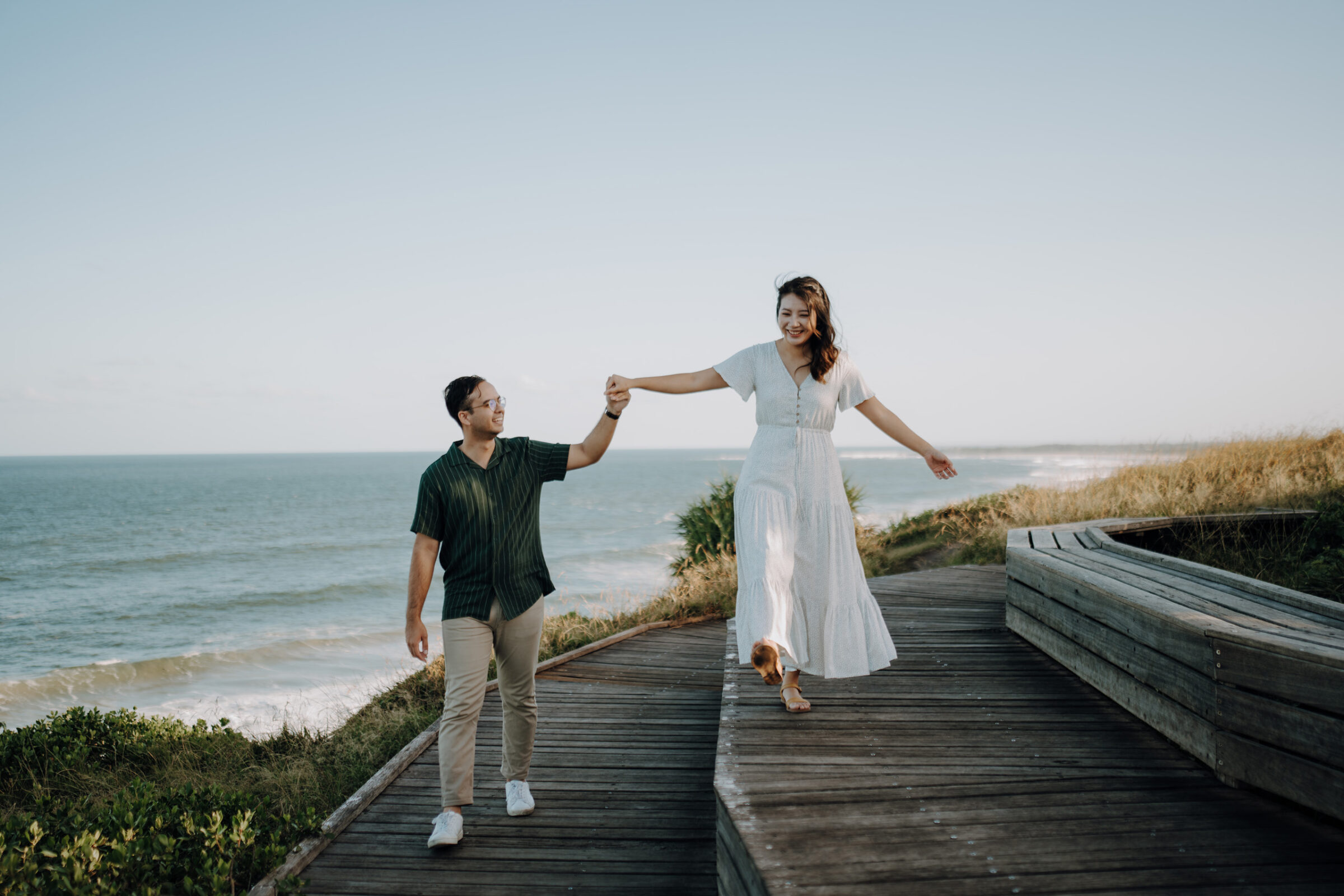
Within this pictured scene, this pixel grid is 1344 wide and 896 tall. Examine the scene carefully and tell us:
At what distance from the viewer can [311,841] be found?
3314 mm

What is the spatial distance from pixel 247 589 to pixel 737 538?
986 inches

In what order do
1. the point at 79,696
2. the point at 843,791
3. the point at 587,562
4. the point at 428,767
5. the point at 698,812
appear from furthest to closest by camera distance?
the point at 587,562
the point at 79,696
the point at 428,767
the point at 698,812
the point at 843,791

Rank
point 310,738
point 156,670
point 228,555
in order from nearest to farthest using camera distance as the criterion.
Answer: point 310,738 → point 156,670 → point 228,555

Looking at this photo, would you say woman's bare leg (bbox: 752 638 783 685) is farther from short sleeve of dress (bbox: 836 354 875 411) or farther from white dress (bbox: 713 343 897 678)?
short sleeve of dress (bbox: 836 354 875 411)

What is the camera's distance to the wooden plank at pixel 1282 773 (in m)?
2.39

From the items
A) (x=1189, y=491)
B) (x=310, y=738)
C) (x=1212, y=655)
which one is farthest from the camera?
(x=1189, y=491)

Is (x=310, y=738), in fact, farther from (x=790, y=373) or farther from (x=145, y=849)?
(x=790, y=373)

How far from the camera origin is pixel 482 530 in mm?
3320

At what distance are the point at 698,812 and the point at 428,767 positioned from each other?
5.28ft

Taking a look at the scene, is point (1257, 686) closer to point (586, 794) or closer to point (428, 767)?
point (586, 794)

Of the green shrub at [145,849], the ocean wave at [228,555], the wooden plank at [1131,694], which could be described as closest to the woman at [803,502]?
the wooden plank at [1131,694]

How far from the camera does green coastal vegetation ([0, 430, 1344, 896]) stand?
316 centimetres

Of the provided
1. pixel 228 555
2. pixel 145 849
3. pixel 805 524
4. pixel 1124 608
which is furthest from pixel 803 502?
pixel 228 555

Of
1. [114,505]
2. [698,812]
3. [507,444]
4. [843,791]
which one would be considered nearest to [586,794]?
[698,812]
